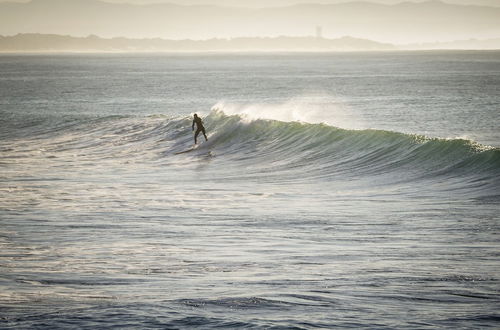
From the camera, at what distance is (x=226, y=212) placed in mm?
17062

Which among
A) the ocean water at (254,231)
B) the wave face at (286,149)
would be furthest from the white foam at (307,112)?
the ocean water at (254,231)

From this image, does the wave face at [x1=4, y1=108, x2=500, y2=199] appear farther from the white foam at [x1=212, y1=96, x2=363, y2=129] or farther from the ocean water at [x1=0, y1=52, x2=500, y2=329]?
the white foam at [x1=212, y1=96, x2=363, y2=129]

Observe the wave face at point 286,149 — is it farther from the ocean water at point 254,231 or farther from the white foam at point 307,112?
the white foam at point 307,112

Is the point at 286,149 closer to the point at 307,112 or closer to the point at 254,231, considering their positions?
the point at 254,231

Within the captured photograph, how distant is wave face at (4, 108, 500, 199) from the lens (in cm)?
2159

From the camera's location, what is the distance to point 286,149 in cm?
2908

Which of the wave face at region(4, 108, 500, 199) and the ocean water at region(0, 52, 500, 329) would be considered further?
the wave face at region(4, 108, 500, 199)

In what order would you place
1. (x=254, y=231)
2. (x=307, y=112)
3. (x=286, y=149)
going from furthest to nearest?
(x=307, y=112), (x=286, y=149), (x=254, y=231)

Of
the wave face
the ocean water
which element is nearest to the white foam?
the wave face

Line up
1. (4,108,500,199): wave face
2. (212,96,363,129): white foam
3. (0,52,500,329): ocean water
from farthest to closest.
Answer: (212,96,363,129): white foam < (4,108,500,199): wave face < (0,52,500,329): ocean water

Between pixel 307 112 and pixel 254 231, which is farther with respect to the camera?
pixel 307 112

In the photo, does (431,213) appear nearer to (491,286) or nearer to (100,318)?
(491,286)

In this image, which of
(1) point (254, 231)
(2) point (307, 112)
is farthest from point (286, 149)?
(2) point (307, 112)

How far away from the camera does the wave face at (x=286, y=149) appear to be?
21594 millimetres
